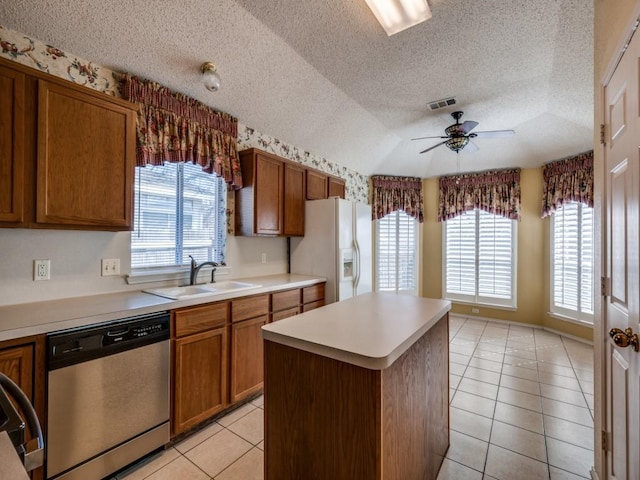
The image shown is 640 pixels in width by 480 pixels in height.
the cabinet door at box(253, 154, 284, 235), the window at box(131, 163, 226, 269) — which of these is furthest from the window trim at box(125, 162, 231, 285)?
the cabinet door at box(253, 154, 284, 235)

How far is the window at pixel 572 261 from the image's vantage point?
13.0ft

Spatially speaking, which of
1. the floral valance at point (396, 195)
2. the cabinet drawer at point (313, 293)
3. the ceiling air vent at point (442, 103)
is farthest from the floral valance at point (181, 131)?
the floral valance at point (396, 195)

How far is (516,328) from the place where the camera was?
464cm

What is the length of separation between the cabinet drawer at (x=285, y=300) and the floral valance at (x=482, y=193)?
356cm

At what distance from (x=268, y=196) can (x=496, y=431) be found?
280cm

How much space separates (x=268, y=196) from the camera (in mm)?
3080

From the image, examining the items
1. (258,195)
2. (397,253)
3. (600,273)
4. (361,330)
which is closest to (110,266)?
(258,195)

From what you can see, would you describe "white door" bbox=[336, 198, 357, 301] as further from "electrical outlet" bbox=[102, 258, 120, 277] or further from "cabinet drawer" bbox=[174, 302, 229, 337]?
"electrical outlet" bbox=[102, 258, 120, 277]

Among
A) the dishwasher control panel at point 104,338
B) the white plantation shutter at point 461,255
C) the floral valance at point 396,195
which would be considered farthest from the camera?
the floral valance at point 396,195

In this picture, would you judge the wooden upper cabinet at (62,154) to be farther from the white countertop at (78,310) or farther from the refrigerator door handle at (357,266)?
the refrigerator door handle at (357,266)

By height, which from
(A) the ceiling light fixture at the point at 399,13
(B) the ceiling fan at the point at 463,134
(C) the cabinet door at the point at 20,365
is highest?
(A) the ceiling light fixture at the point at 399,13

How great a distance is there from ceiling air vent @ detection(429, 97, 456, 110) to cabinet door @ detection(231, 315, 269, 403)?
2.96m

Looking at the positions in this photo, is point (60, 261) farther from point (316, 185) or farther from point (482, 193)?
point (482, 193)

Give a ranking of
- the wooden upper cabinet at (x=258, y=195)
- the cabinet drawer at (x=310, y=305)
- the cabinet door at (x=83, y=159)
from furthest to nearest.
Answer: the cabinet drawer at (x=310, y=305)
the wooden upper cabinet at (x=258, y=195)
the cabinet door at (x=83, y=159)
